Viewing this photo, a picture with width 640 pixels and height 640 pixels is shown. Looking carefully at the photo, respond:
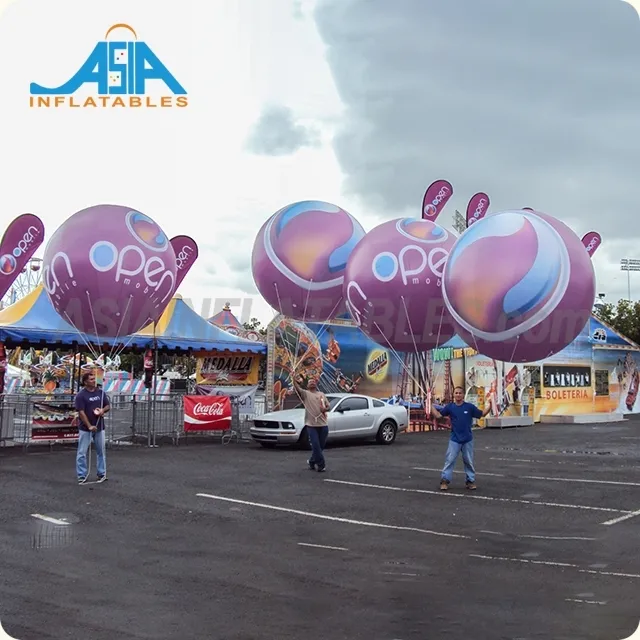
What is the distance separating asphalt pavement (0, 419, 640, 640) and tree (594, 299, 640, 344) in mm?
38988

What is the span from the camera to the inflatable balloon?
8.80 meters

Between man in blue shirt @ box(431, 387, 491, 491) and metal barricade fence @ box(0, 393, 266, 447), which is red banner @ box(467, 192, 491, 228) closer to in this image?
man in blue shirt @ box(431, 387, 491, 491)

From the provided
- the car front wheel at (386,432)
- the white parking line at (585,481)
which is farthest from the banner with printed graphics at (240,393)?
the white parking line at (585,481)

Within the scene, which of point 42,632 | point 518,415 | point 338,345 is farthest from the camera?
point 518,415

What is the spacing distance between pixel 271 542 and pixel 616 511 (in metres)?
4.57

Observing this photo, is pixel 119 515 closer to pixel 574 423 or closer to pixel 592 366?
pixel 574 423

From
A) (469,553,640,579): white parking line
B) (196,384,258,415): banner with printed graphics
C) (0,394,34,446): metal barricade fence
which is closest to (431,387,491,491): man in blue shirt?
(469,553,640,579): white parking line

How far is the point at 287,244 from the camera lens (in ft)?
29.2

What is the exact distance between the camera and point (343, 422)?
55.5 ft

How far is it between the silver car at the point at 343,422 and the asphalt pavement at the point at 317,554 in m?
3.18

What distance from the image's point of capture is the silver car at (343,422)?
16.3 meters

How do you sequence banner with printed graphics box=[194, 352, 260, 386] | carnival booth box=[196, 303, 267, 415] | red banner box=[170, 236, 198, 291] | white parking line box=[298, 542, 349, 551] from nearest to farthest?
1. white parking line box=[298, 542, 349, 551]
2. red banner box=[170, 236, 198, 291]
3. carnival booth box=[196, 303, 267, 415]
4. banner with printed graphics box=[194, 352, 260, 386]

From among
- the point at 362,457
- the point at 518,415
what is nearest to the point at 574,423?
the point at 518,415

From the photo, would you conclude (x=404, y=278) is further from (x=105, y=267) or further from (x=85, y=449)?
(x=85, y=449)
